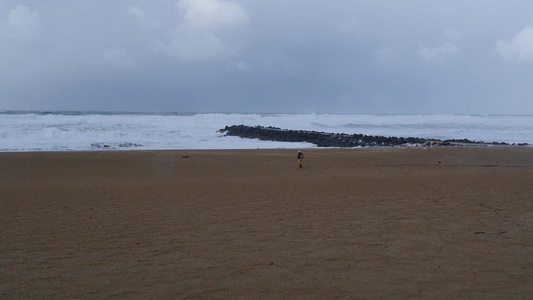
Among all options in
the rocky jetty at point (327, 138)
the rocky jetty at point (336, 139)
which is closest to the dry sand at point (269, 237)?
the rocky jetty at point (336, 139)

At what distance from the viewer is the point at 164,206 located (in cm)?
823

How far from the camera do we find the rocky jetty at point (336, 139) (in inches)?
1063

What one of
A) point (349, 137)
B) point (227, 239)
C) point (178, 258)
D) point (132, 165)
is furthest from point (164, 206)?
point (349, 137)

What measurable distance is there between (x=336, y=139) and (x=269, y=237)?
2481cm

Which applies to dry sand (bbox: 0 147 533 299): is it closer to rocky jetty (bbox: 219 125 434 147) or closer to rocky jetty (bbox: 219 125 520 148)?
rocky jetty (bbox: 219 125 520 148)

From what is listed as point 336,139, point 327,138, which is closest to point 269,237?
point 336,139

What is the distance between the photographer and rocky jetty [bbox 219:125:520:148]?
2700 cm

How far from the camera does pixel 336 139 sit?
1197 inches

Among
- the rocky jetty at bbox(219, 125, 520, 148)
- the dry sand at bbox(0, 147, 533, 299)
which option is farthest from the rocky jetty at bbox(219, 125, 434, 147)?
the dry sand at bbox(0, 147, 533, 299)

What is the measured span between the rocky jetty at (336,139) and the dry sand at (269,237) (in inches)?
581

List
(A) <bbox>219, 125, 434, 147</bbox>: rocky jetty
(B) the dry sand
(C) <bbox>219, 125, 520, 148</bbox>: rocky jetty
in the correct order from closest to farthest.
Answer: (B) the dry sand
(C) <bbox>219, 125, 520, 148</bbox>: rocky jetty
(A) <bbox>219, 125, 434, 147</bbox>: rocky jetty

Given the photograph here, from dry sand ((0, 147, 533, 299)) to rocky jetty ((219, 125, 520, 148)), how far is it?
14749mm

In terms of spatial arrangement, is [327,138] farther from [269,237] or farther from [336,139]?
[269,237]

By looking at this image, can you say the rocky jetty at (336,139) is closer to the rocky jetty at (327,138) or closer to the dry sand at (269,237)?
the rocky jetty at (327,138)
